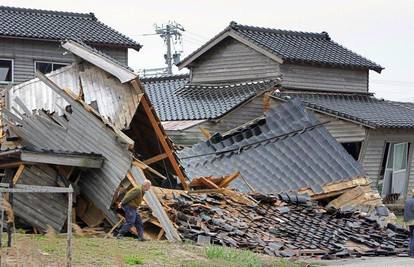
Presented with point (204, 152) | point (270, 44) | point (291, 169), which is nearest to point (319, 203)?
point (291, 169)

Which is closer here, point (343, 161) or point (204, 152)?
point (343, 161)

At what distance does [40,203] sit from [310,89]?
17782 mm

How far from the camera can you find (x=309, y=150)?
25.2 meters

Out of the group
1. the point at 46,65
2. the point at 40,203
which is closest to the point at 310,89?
the point at 46,65

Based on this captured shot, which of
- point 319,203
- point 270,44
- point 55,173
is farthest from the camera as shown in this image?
point 270,44

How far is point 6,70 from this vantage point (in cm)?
3359

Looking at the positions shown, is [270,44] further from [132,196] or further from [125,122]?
[132,196]

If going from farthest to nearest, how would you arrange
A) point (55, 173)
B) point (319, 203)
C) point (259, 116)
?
1. point (259, 116)
2. point (319, 203)
3. point (55, 173)

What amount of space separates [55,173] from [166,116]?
13123 millimetres

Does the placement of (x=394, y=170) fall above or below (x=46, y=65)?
below

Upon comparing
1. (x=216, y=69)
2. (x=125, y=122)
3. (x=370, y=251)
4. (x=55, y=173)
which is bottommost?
(x=370, y=251)

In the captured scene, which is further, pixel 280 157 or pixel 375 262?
pixel 280 157

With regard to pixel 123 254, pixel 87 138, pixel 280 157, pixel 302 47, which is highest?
pixel 302 47

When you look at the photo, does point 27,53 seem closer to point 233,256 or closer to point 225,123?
point 225,123
